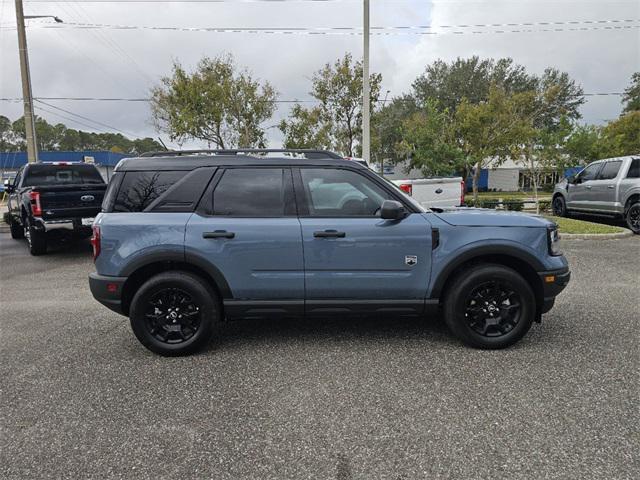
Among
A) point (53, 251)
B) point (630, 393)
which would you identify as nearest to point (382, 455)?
point (630, 393)

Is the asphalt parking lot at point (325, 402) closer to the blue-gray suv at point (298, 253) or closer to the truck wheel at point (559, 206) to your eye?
the blue-gray suv at point (298, 253)

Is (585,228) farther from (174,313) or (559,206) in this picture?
(174,313)

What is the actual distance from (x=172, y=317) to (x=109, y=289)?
0.60 m

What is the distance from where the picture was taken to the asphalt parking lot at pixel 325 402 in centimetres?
247

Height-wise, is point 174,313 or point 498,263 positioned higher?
point 498,263

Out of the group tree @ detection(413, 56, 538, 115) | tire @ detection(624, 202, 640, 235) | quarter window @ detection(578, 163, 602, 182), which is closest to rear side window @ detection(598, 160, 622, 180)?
quarter window @ detection(578, 163, 602, 182)

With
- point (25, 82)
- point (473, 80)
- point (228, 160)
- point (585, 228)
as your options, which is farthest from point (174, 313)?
point (473, 80)

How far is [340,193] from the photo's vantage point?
13.3 feet

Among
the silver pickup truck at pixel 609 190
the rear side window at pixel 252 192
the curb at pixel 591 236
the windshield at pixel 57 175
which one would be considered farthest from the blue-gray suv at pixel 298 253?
the silver pickup truck at pixel 609 190

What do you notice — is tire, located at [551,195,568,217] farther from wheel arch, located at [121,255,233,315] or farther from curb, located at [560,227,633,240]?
wheel arch, located at [121,255,233,315]

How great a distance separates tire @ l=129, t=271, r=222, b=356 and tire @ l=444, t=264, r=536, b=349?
216 centimetres

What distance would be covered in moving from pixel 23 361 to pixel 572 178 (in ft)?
46.5

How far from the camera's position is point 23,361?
13.0 ft

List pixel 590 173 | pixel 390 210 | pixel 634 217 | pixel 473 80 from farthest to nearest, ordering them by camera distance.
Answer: pixel 473 80 < pixel 590 173 < pixel 634 217 < pixel 390 210
